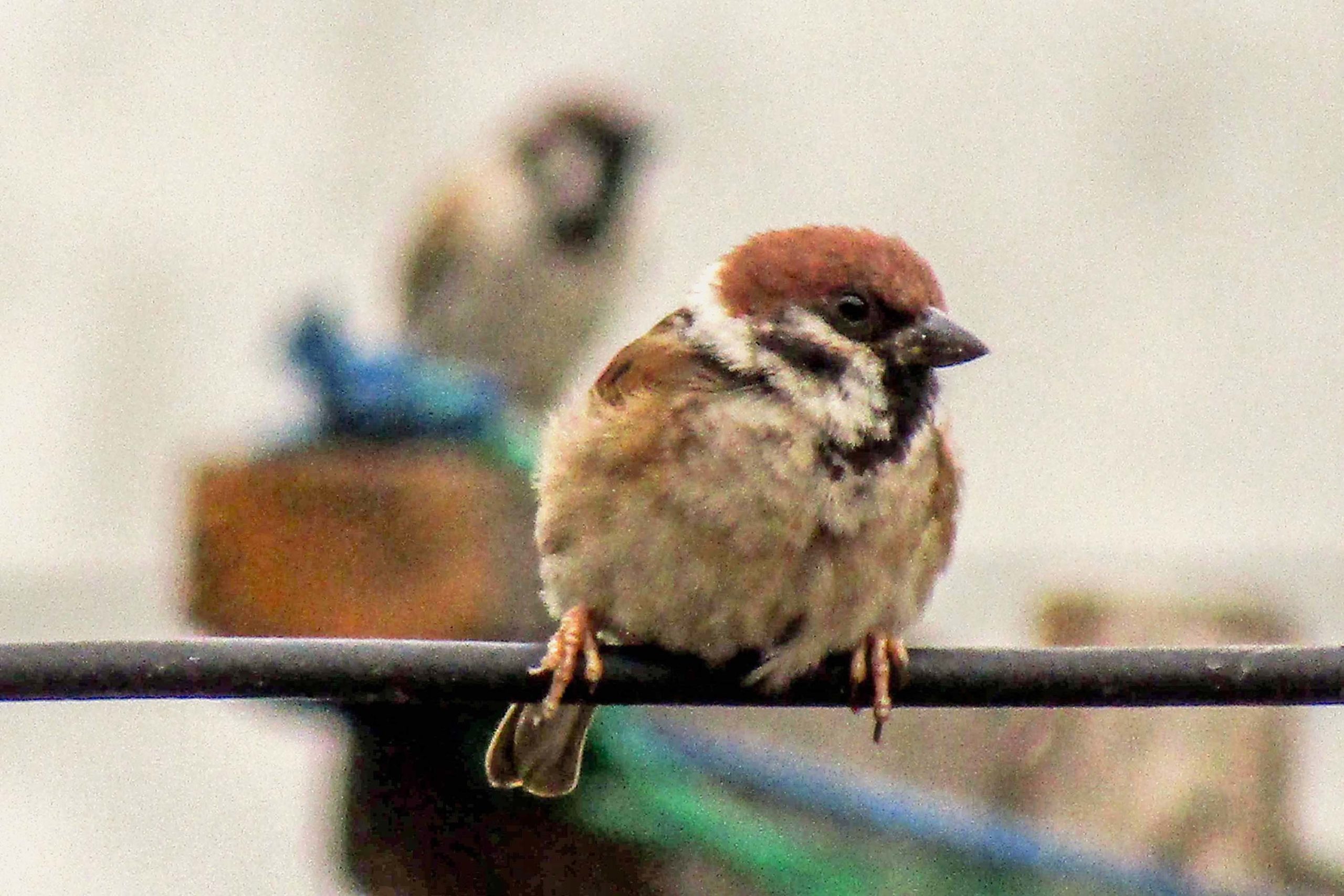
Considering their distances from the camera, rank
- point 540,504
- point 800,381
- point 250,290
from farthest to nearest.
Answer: point 250,290 → point 540,504 → point 800,381

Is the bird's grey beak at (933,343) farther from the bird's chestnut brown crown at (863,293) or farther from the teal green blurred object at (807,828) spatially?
the teal green blurred object at (807,828)

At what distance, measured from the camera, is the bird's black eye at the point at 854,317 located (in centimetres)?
227

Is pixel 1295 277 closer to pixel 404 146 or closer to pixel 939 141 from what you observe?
pixel 939 141

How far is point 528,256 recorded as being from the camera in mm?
6156

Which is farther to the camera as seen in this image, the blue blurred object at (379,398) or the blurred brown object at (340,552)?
the blue blurred object at (379,398)

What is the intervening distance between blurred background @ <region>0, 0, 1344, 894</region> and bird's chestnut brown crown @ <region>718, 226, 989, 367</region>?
9.32 ft

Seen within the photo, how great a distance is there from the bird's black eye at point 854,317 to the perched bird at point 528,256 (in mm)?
3476

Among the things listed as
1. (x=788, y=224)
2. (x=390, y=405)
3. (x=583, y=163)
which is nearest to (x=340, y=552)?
(x=390, y=405)

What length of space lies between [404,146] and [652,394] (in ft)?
10.9

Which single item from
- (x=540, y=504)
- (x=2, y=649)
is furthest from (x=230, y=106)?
(x=2, y=649)

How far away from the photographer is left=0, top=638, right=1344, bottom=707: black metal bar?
67.1 inches

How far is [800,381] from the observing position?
226 centimetres

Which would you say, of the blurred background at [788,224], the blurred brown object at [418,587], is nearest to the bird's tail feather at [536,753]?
the blurred brown object at [418,587]

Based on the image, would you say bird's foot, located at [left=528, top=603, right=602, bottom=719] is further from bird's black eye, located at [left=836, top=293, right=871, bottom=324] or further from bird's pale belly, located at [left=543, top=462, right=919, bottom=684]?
bird's black eye, located at [left=836, top=293, right=871, bottom=324]
